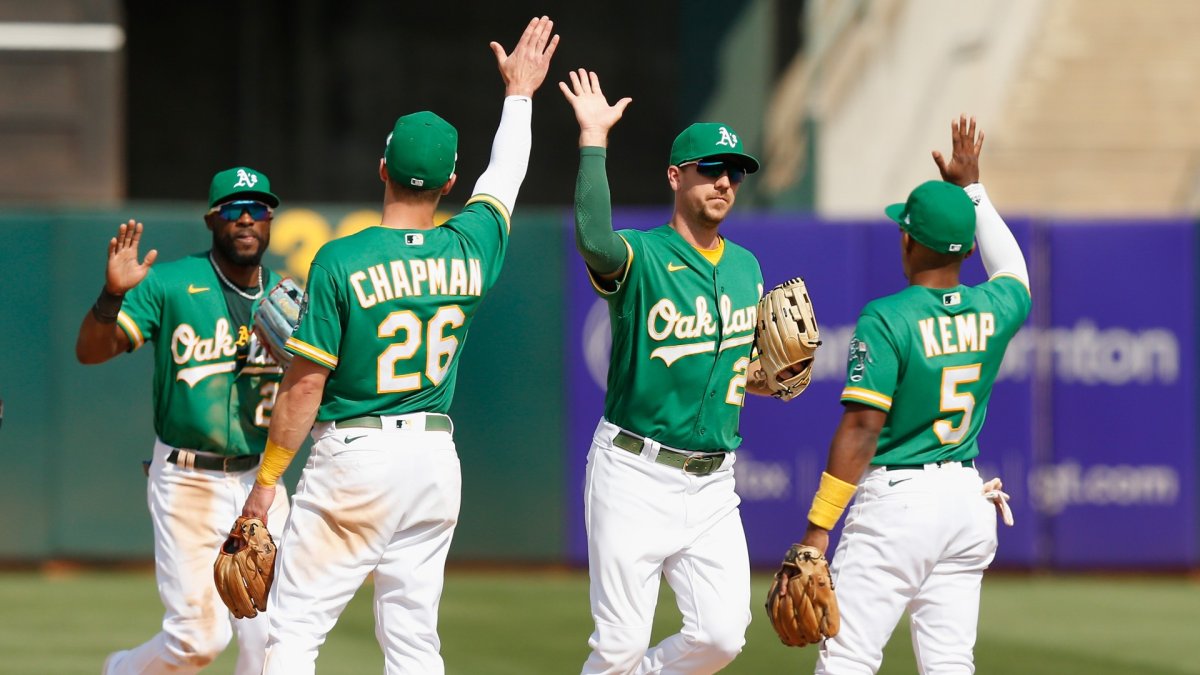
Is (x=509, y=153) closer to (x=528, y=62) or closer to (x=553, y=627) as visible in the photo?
(x=528, y=62)

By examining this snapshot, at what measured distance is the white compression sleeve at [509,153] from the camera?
19.0 feet

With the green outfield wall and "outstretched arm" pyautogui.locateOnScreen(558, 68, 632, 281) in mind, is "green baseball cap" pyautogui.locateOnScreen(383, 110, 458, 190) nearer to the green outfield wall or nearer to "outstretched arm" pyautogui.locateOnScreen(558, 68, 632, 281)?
"outstretched arm" pyautogui.locateOnScreen(558, 68, 632, 281)

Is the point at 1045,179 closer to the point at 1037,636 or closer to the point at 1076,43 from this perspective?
the point at 1076,43

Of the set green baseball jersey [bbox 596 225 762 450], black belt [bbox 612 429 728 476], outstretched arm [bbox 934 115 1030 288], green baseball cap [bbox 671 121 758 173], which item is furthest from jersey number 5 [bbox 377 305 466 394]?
outstretched arm [bbox 934 115 1030 288]

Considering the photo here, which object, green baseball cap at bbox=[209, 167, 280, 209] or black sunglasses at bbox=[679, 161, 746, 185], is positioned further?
green baseball cap at bbox=[209, 167, 280, 209]

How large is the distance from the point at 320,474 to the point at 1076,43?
12.5 m

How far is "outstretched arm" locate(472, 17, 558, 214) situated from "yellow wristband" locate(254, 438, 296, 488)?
118 cm

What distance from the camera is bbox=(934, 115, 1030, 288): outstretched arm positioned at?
6.21 meters

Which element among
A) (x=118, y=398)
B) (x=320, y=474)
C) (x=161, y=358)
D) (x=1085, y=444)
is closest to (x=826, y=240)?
(x=1085, y=444)

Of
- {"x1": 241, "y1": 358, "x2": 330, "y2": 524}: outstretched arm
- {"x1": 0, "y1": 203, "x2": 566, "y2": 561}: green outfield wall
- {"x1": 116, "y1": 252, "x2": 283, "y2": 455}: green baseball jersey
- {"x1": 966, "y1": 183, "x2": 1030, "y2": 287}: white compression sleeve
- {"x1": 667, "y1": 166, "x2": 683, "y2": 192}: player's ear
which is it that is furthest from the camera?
{"x1": 0, "y1": 203, "x2": 566, "y2": 561}: green outfield wall

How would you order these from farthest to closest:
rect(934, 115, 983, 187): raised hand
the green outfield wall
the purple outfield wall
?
the purple outfield wall, the green outfield wall, rect(934, 115, 983, 187): raised hand

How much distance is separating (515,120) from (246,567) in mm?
1820

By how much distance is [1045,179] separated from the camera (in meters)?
15.9

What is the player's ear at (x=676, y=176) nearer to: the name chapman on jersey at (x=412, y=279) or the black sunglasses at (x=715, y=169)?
the black sunglasses at (x=715, y=169)
